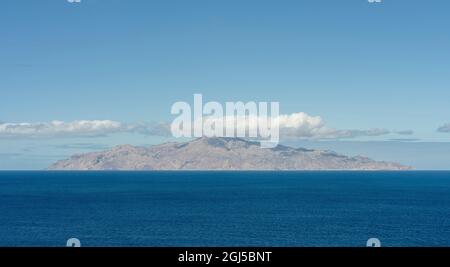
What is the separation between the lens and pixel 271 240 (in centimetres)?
5216

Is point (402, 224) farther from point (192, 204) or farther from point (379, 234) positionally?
point (192, 204)

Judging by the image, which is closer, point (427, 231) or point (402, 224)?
point (427, 231)

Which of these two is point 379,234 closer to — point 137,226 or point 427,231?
point 427,231
